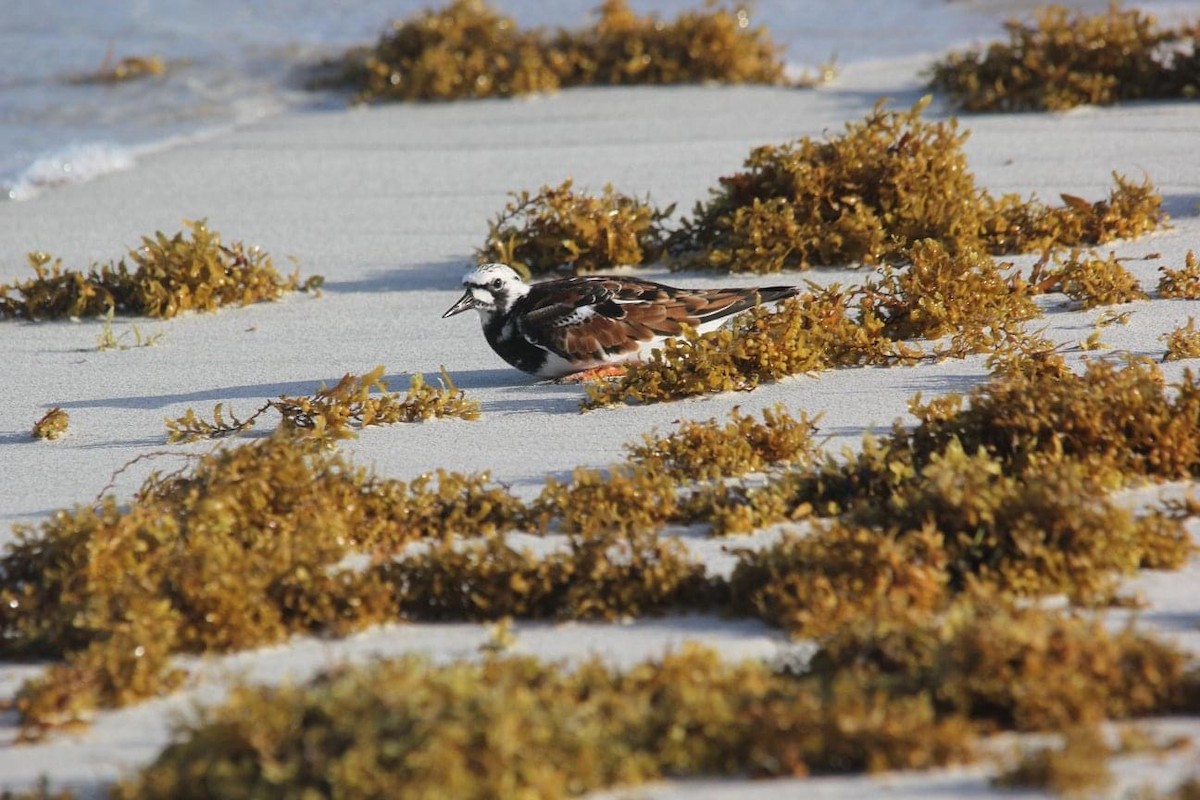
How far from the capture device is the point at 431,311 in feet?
21.4

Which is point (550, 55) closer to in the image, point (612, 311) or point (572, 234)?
point (572, 234)

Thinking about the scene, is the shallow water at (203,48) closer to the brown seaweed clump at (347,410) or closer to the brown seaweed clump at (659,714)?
the brown seaweed clump at (347,410)

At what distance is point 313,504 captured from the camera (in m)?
3.92

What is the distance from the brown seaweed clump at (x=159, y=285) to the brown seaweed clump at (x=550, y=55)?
13.1 ft

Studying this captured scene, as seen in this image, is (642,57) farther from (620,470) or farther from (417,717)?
(417,717)

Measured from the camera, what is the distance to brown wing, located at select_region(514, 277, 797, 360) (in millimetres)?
5488

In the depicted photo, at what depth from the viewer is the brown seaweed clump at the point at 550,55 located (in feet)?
A: 33.5

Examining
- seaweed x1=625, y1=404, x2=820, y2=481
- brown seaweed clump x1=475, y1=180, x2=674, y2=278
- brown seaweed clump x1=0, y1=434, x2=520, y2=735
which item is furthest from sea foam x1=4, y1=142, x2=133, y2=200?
seaweed x1=625, y1=404, x2=820, y2=481

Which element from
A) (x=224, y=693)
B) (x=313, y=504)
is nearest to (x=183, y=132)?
(x=313, y=504)

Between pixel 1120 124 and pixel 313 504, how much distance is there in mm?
6076

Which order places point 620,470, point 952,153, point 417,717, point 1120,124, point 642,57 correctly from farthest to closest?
point 642,57
point 1120,124
point 952,153
point 620,470
point 417,717

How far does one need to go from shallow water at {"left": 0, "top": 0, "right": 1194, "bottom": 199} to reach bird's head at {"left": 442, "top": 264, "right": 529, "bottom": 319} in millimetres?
4512

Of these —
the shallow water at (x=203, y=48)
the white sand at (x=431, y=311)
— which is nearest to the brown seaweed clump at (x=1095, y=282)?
the white sand at (x=431, y=311)

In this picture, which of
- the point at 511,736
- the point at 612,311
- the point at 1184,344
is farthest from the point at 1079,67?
the point at 511,736
